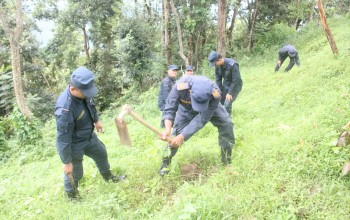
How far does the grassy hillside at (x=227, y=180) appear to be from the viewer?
339 centimetres

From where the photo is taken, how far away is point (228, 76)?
681cm

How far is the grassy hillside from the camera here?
3.39 meters

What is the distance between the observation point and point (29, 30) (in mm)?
18312

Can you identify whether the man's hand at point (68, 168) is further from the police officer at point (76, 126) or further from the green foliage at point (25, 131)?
the green foliage at point (25, 131)

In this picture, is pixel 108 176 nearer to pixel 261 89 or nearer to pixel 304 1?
pixel 261 89

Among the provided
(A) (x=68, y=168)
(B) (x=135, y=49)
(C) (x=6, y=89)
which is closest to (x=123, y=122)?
(A) (x=68, y=168)

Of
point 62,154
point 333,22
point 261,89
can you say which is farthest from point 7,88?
point 333,22

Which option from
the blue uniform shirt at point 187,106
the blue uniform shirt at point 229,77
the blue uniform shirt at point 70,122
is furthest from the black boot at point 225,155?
the blue uniform shirt at point 229,77

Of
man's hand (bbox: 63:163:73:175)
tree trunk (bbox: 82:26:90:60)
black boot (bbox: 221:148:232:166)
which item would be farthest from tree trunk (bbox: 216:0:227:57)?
tree trunk (bbox: 82:26:90:60)

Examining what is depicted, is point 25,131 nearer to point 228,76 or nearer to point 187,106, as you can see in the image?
point 228,76

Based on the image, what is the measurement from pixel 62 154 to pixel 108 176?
115 centimetres

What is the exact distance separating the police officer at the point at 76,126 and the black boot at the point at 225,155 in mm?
1780

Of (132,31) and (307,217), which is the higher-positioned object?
(132,31)

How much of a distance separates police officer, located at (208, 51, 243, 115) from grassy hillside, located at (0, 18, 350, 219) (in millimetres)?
705
